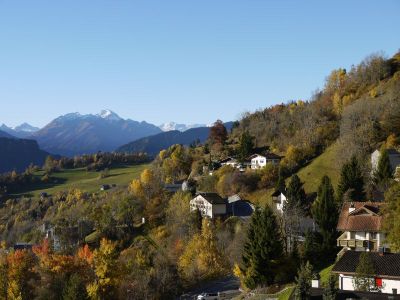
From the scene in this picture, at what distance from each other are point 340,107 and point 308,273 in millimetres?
81621

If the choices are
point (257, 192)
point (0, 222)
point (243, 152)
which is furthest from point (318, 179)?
point (0, 222)

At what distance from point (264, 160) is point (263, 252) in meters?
54.6

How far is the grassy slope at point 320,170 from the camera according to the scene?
274 ft

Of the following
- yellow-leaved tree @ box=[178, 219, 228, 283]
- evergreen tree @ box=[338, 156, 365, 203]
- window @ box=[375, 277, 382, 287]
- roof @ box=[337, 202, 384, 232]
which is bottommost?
yellow-leaved tree @ box=[178, 219, 228, 283]

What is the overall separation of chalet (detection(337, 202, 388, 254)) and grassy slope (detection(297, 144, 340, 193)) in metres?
29.5

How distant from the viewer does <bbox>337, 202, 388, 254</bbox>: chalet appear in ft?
157

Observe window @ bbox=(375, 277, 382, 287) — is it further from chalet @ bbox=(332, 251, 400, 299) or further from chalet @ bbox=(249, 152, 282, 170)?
chalet @ bbox=(249, 152, 282, 170)

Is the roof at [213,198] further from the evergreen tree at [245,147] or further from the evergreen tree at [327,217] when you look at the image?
the evergreen tree at [327,217]

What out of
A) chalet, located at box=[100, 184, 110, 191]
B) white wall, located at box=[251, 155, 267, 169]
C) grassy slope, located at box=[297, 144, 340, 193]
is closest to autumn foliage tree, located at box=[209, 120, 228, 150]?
white wall, located at box=[251, 155, 267, 169]

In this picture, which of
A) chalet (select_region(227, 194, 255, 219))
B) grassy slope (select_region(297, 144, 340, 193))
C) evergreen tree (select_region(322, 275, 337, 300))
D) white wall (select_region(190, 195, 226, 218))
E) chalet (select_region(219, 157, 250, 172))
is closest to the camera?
evergreen tree (select_region(322, 275, 337, 300))

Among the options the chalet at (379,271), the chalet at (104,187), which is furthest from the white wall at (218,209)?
the chalet at (104,187)

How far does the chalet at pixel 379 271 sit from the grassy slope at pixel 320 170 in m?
41.2

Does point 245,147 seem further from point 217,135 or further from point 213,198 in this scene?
point 213,198

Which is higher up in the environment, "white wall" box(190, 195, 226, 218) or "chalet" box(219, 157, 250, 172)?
"chalet" box(219, 157, 250, 172)
